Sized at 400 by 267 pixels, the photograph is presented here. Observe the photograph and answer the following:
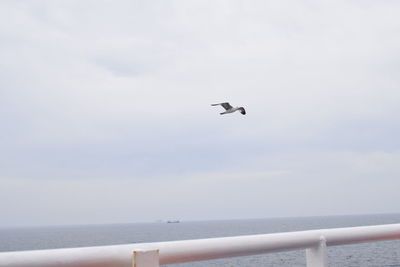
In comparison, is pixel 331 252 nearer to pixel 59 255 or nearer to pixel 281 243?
pixel 281 243

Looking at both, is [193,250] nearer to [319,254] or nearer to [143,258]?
[143,258]

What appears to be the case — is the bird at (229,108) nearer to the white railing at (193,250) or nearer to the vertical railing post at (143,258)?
the white railing at (193,250)

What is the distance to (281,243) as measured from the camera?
224cm

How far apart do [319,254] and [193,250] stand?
32.8 inches

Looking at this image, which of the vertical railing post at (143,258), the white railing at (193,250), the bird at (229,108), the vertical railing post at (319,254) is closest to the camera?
the white railing at (193,250)

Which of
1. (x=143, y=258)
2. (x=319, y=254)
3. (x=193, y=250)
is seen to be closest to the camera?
(x=143, y=258)

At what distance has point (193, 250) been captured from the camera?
1.89 metres

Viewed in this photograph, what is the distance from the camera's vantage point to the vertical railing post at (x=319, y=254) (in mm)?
2430

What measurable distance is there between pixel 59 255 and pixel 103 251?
0.17 meters

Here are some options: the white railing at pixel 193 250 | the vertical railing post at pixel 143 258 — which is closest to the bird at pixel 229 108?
the white railing at pixel 193 250

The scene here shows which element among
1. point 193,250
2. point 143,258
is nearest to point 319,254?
point 193,250

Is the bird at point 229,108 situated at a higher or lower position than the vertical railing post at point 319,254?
higher

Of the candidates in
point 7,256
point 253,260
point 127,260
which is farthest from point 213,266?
point 7,256

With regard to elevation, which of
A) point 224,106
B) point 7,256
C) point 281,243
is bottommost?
point 7,256
